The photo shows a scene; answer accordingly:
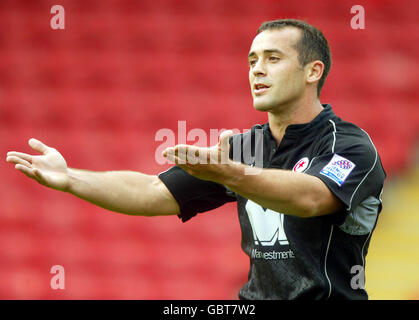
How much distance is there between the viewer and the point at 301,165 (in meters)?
2.22

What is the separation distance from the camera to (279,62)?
7.87ft

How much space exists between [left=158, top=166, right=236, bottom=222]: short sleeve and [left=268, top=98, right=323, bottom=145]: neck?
299mm

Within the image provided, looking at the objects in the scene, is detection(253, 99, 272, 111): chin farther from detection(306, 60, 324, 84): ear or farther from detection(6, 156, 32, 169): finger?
detection(6, 156, 32, 169): finger

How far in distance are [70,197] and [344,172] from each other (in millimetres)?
3114

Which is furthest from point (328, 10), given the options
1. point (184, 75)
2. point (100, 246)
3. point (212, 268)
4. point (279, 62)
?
point (279, 62)

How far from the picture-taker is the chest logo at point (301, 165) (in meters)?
2.20

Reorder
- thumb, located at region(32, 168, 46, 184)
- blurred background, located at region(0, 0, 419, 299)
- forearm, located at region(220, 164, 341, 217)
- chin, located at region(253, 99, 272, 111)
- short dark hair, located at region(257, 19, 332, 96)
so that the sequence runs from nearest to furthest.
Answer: forearm, located at region(220, 164, 341, 217) → thumb, located at region(32, 168, 46, 184) → chin, located at region(253, 99, 272, 111) → short dark hair, located at region(257, 19, 332, 96) → blurred background, located at region(0, 0, 419, 299)

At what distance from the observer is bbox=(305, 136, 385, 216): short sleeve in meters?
2.04

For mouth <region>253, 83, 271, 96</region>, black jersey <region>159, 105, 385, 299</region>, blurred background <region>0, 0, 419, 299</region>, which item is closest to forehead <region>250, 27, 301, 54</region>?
mouth <region>253, 83, 271, 96</region>

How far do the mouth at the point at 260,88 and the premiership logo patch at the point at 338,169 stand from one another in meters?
0.39

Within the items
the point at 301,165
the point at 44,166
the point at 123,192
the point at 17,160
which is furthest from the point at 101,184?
the point at 301,165

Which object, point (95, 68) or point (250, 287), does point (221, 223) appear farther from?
point (250, 287)

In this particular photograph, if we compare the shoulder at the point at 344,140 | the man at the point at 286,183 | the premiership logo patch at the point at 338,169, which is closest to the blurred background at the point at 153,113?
the man at the point at 286,183

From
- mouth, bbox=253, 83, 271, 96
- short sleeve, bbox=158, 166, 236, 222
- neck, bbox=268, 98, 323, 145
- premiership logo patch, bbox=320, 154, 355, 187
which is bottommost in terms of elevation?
short sleeve, bbox=158, 166, 236, 222
